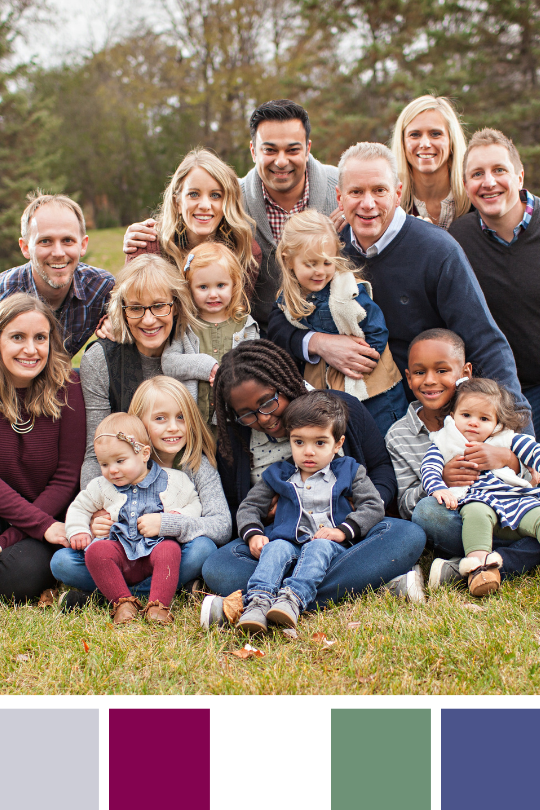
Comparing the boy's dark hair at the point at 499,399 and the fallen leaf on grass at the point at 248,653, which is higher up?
the boy's dark hair at the point at 499,399

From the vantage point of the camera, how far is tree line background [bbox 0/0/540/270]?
18812mm

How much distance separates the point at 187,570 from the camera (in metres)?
3.64

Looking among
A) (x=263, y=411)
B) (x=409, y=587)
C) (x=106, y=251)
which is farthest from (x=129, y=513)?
(x=106, y=251)

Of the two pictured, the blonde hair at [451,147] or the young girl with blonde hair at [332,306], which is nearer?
the young girl with blonde hair at [332,306]

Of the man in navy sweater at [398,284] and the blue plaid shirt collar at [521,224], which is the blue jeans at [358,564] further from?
the blue plaid shirt collar at [521,224]

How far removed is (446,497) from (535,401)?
59.1 inches

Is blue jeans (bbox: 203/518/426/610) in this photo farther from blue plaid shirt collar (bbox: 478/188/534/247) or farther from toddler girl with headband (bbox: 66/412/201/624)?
blue plaid shirt collar (bbox: 478/188/534/247)

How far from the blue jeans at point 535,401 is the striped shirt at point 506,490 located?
1.00 meters

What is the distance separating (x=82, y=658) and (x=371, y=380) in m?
2.21

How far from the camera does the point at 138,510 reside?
368cm

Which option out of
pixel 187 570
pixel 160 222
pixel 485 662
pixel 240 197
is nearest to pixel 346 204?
pixel 240 197

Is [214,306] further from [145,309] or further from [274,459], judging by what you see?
[274,459]

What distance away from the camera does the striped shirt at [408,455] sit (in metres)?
3.88

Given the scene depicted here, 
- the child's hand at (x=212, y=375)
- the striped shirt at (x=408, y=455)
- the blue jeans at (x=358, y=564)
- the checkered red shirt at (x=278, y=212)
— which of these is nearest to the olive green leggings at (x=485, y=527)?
the blue jeans at (x=358, y=564)
